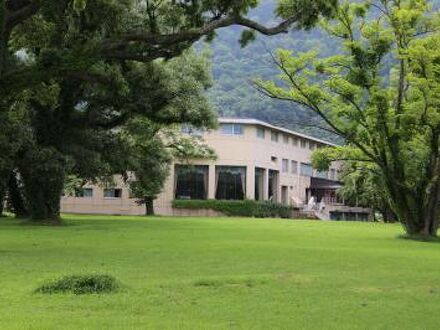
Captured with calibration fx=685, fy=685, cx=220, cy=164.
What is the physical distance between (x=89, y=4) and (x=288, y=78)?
11.2m

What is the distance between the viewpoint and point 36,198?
118 ft

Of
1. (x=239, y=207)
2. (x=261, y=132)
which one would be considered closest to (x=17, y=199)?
(x=239, y=207)

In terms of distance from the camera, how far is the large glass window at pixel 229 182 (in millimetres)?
81875

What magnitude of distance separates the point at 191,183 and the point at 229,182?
4.61 metres

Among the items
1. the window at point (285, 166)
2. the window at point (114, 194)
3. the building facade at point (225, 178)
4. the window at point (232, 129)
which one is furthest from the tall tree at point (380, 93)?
the window at point (285, 166)

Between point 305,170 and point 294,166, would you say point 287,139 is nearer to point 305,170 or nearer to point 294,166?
point 294,166

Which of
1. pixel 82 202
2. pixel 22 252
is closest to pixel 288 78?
pixel 22 252

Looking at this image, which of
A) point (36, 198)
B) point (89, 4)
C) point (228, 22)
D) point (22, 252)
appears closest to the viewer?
point (22, 252)

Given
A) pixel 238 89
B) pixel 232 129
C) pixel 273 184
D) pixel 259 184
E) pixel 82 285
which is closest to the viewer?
pixel 82 285

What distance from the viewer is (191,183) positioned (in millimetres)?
81562

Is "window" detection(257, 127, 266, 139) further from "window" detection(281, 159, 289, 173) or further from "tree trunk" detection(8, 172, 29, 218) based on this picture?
"tree trunk" detection(8, 172, 29, 218)

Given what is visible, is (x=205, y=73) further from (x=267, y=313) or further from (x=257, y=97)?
(x=257, y=97)

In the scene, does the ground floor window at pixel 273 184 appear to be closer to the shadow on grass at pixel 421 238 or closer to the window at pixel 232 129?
the window at pixel 232 129

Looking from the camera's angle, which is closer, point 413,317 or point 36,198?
point 413,317
